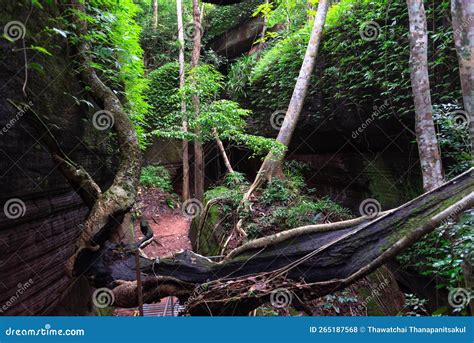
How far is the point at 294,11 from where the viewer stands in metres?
9.64

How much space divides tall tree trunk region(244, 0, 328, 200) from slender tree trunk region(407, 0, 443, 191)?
9.55 ft

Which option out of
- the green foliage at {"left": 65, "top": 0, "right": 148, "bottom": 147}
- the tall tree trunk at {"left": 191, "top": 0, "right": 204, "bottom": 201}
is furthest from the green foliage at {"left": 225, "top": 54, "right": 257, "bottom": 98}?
the green foliage at {"left": 65, "top": 0, "right": 148, "bottom": 147}

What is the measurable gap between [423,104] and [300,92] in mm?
3308

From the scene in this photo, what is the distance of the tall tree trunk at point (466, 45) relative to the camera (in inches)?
127

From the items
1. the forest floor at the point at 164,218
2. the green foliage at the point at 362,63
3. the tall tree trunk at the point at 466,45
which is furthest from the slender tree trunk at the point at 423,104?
the forest floor at the point at 164,218

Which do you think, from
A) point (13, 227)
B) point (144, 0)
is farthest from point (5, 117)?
point (144, 0)

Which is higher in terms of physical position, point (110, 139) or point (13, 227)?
point (110, 139)

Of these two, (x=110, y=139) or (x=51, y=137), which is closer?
(x=51, y=137)

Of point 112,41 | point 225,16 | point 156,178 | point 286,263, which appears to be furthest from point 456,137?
point 225,16

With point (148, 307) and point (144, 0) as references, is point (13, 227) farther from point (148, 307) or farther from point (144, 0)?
point (144, 0)

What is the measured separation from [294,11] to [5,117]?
29.8 ft

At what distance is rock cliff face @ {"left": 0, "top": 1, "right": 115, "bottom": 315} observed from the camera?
2.59m

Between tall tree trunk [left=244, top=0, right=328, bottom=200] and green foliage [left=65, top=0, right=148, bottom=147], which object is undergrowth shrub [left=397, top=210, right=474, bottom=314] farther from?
green foliage [left=65, top=0, right=148, bottom=147]

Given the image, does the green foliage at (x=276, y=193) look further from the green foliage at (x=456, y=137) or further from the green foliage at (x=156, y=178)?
the green foliage at (x=156, y=178)
